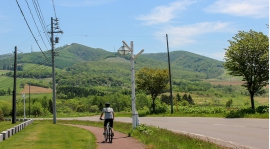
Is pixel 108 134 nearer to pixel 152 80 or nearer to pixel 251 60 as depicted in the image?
pixel 251 60

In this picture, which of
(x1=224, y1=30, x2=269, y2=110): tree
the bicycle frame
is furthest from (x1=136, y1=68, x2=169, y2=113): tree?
the bicycle frame

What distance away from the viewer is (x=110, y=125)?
14.6 meters

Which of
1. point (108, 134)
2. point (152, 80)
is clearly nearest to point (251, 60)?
point (108, 134)

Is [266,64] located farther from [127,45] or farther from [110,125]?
[110,125]

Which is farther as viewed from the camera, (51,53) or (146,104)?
(146,104)

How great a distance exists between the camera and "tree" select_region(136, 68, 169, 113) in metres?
45.2

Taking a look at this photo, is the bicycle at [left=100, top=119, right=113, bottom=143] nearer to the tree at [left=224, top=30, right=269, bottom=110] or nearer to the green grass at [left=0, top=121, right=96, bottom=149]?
the green grass at [left=0, top=121, right=96, bottom=149]

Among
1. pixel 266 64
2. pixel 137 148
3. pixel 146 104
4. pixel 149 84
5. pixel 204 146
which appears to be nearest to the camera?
pixel 204 146

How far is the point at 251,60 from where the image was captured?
27094 millimetres

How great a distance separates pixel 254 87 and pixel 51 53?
24148mm

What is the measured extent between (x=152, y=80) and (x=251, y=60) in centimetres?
1943

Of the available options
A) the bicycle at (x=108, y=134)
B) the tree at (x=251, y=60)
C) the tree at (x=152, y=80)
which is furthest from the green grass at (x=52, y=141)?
the tree at (x=152, y=80)

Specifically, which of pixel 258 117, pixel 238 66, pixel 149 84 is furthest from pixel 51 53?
pixel 258 117

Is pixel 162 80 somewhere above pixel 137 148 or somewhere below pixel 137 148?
above
